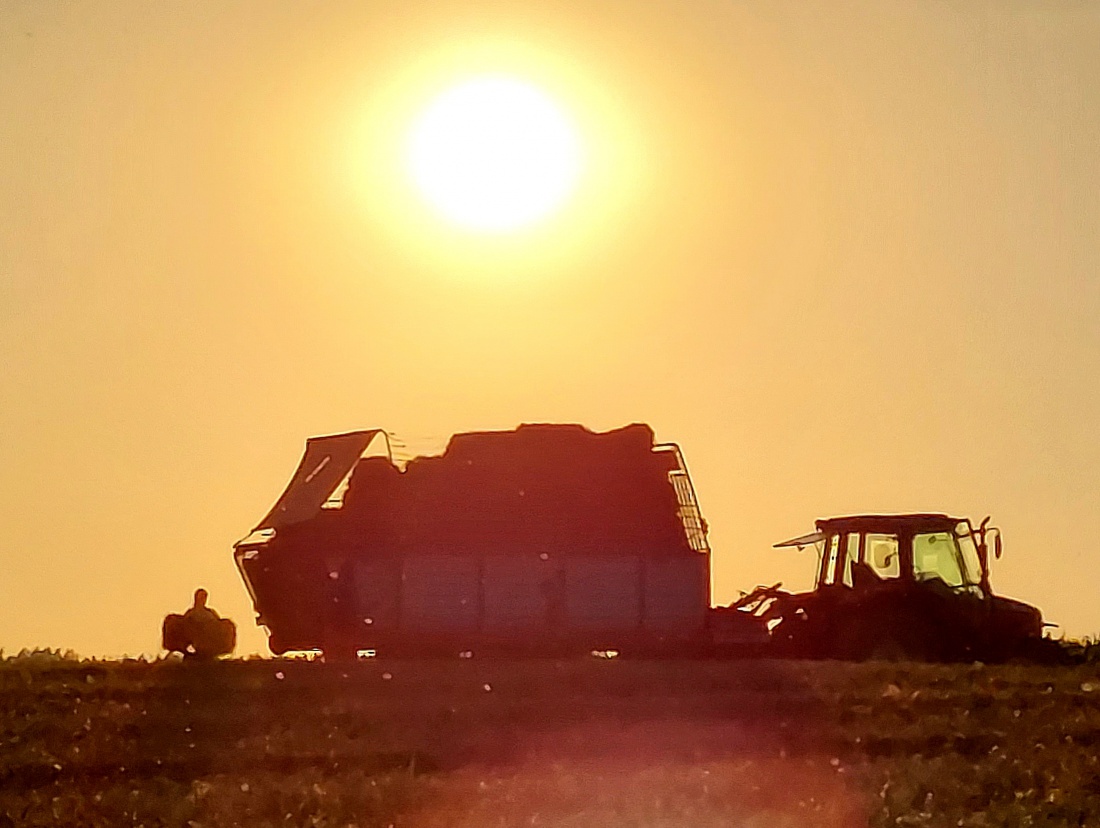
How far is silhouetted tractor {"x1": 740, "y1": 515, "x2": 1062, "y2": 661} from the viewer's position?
20781mm

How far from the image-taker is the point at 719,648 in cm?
2183

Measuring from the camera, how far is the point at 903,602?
2103 centimetres

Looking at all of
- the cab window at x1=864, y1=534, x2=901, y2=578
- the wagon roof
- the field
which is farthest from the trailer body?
the field

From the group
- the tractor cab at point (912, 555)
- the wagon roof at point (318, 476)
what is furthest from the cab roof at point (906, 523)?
the wagon roof at point (318, 476)

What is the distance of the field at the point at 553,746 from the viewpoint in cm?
1055

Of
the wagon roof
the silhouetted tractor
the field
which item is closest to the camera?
the field

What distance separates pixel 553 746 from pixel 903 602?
358 inches

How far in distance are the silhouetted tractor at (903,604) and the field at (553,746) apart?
102 inches

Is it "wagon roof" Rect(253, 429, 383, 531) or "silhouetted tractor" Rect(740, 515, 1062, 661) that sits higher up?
"wagon roof" Rect(253, 429, 383, 531)

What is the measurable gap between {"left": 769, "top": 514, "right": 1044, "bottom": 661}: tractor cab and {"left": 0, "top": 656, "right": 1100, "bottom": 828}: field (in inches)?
103

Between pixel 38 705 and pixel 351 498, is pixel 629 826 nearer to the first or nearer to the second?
pixel 38 705

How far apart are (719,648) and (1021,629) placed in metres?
3.53

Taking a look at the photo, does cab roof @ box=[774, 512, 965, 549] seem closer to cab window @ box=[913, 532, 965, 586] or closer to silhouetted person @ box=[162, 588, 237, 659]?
cab window @ box=[913, 532, 965, 586]

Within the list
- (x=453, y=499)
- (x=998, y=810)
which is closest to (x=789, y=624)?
(x=453, y=499)
